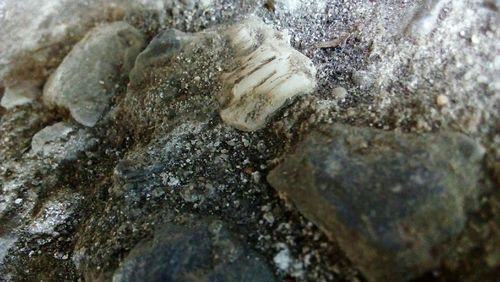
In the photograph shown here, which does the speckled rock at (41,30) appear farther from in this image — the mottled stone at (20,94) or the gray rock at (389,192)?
the gray rock at (389,192)

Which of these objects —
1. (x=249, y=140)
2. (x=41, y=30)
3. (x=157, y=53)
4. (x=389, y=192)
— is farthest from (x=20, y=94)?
(x=389, y=192)

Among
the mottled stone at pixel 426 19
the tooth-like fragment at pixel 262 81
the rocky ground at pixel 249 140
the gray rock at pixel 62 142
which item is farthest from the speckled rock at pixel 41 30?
the mottled stone at pixel 426 19

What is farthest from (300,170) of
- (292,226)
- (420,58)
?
(420,58)

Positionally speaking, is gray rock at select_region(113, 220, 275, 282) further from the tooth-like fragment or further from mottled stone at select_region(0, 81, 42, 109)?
mottled stone at select_region(0, 81, 42, 109)

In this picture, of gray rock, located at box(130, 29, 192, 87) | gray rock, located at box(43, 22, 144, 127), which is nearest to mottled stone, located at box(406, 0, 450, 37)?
gray rock, located at box(130, 29, 192, 87)

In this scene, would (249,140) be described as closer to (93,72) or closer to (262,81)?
(262,81)

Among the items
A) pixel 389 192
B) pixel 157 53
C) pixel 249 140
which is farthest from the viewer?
pixel 157 53

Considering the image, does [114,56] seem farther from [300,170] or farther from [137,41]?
[300,170]
